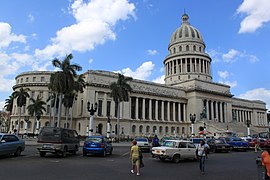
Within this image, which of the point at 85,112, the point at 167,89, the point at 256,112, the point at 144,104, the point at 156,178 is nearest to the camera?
the point at 156,178

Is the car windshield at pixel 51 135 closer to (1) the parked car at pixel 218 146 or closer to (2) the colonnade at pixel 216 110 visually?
(1) the parked car at pixel 218 146

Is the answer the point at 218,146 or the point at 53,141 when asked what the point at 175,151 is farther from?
the point at 218,146

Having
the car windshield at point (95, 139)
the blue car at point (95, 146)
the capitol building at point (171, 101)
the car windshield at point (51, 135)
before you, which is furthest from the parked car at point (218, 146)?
the capitol building at point (171, 101)

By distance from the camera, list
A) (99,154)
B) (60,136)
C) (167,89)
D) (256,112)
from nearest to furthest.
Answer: (60,136) → (99,154) → (167,89) → (256,112)

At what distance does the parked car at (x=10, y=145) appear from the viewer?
18.6 m

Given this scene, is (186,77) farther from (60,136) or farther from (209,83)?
(60,136)

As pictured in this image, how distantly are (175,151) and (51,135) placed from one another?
9.91 metres

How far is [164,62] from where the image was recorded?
106 meters

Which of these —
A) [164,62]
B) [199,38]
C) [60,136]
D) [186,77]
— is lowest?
[60,136]

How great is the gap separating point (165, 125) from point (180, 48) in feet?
120

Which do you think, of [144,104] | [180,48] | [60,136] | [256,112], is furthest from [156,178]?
[256,112]

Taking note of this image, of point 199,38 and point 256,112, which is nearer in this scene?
point 199,38

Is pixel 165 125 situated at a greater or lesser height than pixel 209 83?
lesser

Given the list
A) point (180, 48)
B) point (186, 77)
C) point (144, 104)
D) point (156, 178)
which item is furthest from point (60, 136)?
point (180, 48)
